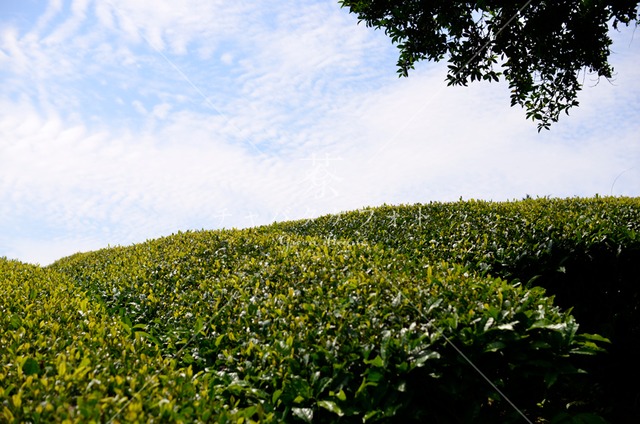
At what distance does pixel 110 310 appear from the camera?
294 inches

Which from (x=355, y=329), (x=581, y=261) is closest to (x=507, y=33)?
(x=581, y=261)

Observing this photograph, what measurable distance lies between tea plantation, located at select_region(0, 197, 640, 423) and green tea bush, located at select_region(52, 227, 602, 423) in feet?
0.06

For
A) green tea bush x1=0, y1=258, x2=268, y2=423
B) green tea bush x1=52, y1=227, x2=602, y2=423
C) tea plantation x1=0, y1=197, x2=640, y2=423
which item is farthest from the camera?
green tea bush x1=52, y1=227, x2=602, y2=423

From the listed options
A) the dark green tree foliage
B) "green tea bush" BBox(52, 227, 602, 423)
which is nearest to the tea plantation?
"green tea bush" BBox(52, 227, 602, 423)

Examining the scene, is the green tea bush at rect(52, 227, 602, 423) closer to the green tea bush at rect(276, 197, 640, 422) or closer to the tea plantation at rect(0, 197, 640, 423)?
the tea plantation at rect(0, 197, 640, 423)

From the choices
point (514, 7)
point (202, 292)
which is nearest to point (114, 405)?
point (202, 292)

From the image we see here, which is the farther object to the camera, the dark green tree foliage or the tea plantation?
the dark green tree foliage

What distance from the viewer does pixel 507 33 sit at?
32.8 feet

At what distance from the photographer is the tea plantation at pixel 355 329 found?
3.80m

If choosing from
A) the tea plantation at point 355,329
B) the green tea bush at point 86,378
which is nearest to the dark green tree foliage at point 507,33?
the tea plantation at point 355,329

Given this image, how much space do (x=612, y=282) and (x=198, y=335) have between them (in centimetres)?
615

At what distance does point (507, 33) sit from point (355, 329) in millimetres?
8182

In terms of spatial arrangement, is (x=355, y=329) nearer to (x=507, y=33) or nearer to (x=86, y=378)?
(x=86, y=378)

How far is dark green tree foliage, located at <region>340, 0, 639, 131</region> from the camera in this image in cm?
947
